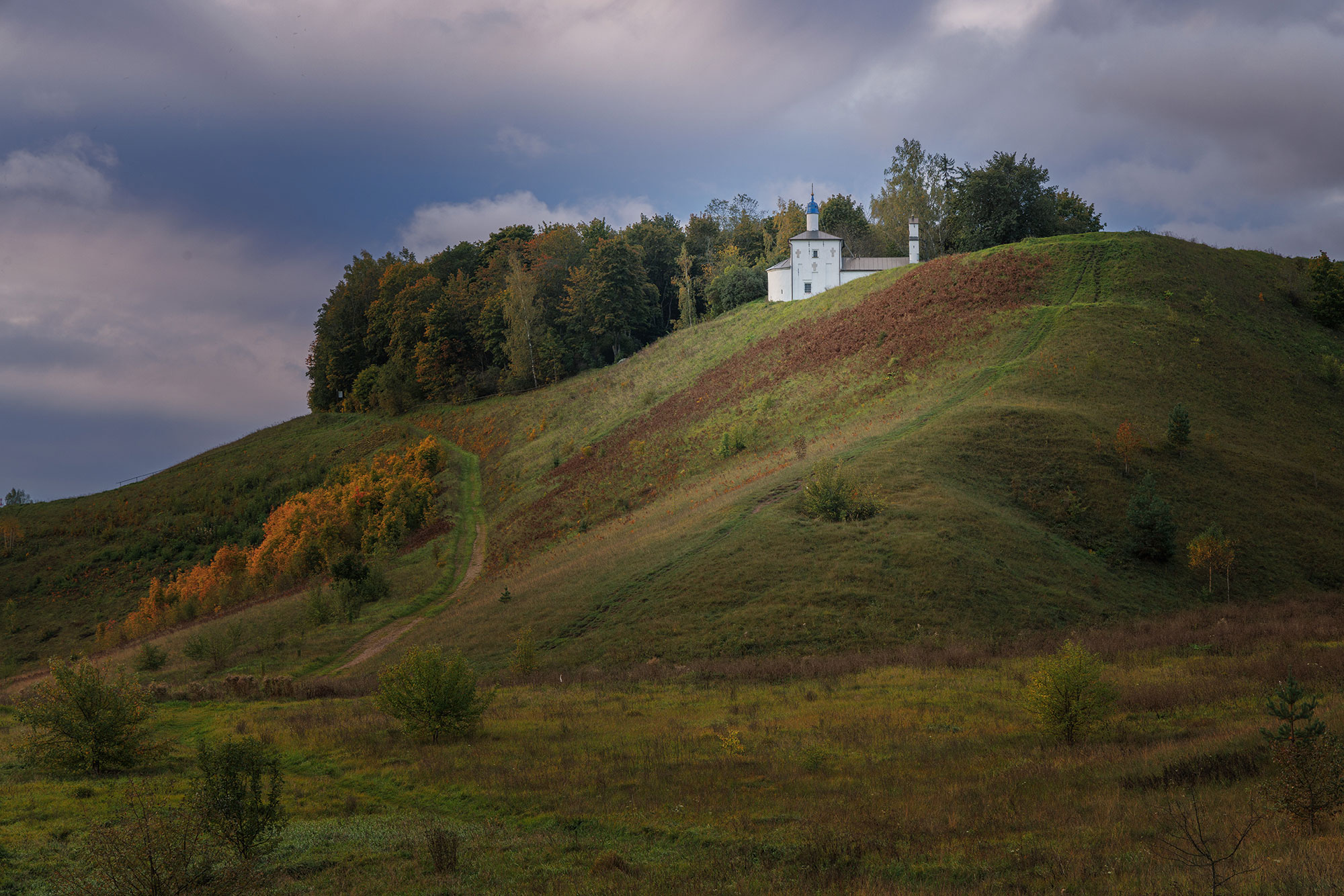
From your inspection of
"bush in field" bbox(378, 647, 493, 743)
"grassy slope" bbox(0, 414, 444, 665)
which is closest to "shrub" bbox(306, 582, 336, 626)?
"bush in field" bbox(378, 647, 493, 743)

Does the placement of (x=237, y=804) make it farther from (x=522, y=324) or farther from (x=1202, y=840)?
(x=522, y=324)

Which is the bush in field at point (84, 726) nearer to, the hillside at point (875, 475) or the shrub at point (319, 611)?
the hillside at point (875, 475)

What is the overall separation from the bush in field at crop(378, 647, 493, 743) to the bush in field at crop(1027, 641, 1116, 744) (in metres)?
12.0

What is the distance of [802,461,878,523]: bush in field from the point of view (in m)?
31.8

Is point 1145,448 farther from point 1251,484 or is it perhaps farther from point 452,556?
point 452,556

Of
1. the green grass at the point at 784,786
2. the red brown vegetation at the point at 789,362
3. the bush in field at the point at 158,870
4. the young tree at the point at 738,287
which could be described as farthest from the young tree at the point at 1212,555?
the young tree at the point at 738,287

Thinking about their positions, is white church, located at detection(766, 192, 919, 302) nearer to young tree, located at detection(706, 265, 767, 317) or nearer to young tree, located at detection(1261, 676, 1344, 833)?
young tree, located at detection(706, 265, 767, 317)

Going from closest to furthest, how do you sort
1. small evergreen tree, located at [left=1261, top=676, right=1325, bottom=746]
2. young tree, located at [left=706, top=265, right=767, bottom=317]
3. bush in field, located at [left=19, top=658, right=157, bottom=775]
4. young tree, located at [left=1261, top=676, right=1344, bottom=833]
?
1. young tree, located at [left=1261, top=676, right=1344, bottom=833]
2. small evergreen tree, located at [left=1261, top=676, right=1325, bottom=746]
3. bush in field, located at [left=19, top=658, right=157, bottom=775]
4. young tree, located at [left=706, top=265, right=767, bottom=317]

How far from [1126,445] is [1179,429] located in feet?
10.4

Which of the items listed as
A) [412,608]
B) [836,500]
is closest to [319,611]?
[412,608]

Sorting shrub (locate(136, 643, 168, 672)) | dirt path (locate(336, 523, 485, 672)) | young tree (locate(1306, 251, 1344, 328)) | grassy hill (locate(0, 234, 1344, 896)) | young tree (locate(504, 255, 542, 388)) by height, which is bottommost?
shrub (locate(136, 643, 168, 672))

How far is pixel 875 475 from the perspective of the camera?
34.7 metres

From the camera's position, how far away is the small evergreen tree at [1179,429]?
36.3 m

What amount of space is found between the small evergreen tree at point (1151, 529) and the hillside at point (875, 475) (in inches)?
26.3
